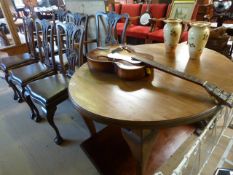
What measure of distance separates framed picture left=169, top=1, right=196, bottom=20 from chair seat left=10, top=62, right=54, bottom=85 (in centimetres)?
281

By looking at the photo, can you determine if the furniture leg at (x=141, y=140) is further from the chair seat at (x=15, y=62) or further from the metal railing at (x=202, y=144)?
the chair seat at (x=15, y=62)

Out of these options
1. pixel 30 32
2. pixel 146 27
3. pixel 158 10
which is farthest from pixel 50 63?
pixel 158 10

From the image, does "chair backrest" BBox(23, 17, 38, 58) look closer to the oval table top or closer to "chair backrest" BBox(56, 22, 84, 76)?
"chair backrest" BBox(56, 22, 84, 76)

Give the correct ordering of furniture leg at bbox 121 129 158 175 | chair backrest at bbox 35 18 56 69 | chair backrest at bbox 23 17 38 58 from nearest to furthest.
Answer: furniture leg at bbox 121 129 158 175 < chair backrest at bbox 35 18 56 69 < chair backrest at bbox 23 17 38 58

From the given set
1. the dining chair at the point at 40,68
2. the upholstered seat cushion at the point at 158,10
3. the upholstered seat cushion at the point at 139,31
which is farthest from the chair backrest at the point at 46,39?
the upholstered seat cushion at the point at 158,10

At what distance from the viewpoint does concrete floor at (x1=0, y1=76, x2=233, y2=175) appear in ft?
4.70

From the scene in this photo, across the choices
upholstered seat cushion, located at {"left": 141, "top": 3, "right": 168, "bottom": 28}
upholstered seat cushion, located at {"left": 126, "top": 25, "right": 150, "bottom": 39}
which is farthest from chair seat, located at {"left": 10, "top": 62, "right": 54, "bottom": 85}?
upholstered seat cushion, located at {"left": 141, "top": 3, "right": 168, "bottom": 28}

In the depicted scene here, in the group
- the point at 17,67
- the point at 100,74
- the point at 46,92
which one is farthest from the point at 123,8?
the point at 100,74

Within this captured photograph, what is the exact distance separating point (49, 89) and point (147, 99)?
1087mm

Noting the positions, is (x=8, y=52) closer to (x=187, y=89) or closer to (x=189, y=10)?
(x=187, y=89)

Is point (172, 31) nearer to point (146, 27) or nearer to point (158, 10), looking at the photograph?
point (146, 27)

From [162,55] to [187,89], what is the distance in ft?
1.53

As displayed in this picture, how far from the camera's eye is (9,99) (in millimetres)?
2449

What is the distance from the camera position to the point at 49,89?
1563 mm
